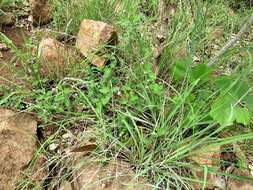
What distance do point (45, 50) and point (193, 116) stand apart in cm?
87

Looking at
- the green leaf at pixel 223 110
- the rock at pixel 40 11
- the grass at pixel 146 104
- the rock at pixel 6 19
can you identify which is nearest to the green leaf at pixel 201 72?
the grass at pixel 146 104

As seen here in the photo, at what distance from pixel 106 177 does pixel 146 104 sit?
0.42 meters

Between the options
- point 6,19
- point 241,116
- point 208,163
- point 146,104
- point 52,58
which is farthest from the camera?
point 6,19

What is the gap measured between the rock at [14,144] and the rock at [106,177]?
0.21m

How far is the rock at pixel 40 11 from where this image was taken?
2318mm

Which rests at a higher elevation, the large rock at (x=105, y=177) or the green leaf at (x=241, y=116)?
the green leaf at (x=241, y=116)

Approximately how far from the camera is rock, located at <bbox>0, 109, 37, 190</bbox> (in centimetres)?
159

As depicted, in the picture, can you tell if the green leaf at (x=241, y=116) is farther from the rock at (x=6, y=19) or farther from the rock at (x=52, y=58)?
the rock at (x=6, y=19)

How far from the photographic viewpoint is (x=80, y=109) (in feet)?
6.14

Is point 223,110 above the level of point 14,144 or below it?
above

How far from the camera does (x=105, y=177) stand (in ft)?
5.22

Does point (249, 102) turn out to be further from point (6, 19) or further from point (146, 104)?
point (6, 19)

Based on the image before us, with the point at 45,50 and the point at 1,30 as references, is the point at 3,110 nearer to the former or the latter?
the point at 45,50

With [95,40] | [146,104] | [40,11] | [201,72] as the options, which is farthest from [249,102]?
→ [40,11]
